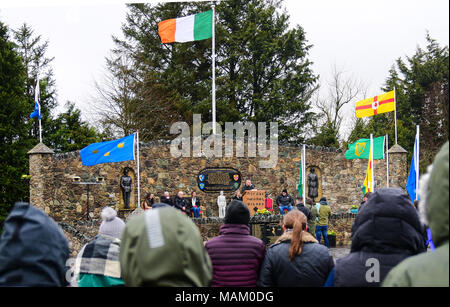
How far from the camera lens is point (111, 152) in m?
14.4

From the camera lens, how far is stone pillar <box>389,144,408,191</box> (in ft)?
66.8

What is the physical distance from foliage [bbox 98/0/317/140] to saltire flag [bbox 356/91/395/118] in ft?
33.2

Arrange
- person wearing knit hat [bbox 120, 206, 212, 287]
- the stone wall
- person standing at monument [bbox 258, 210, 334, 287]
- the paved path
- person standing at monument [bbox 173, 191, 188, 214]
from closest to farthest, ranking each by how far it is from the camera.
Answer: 1. person wearing knit hat [bbox 120, 206, 212, 287]
2. person standing at monument [bbox 258, 210, 334, 287]
3. the paved path
4. person standing at monument [bbox 173, 191, 188, 214]
5. the stone wall

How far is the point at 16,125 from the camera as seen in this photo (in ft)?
70.4

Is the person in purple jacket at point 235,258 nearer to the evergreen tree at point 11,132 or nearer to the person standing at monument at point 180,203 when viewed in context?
the person standing at monument at point 180,203

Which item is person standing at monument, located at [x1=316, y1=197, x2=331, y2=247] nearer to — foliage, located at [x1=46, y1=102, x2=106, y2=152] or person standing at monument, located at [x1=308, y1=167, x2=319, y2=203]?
person standing at monument, located at [x1=308, y1=167, x2=319, y2=203]

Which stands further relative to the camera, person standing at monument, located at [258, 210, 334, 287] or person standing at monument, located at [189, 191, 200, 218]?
person standing at monument, located at [189, 191, 200, 218]

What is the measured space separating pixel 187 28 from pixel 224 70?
14.0 meters

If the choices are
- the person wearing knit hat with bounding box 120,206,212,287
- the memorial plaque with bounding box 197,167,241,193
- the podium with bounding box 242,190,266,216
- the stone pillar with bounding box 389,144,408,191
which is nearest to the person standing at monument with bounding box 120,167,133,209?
the memorial plaque with bounding box 197,167,241,193

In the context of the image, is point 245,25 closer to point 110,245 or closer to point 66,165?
point 66,165

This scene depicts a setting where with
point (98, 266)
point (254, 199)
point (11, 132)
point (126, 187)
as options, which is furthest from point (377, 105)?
point (98, 266)

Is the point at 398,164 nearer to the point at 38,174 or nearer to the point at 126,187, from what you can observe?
the point at 126,187

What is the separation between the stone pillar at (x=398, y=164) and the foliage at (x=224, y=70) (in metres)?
10.2

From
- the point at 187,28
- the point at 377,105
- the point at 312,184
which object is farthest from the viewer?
the point at 312,184
